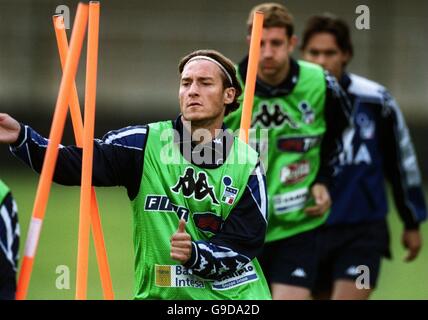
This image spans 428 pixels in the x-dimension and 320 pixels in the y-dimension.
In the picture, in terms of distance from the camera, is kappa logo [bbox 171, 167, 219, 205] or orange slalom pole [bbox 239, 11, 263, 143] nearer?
kappa logo [bbox 171, 167, 219, 205]

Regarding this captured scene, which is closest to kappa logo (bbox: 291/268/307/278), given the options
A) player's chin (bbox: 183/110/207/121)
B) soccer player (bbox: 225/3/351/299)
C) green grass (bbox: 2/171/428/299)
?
soccer player (bbox: 225/3/351/299)

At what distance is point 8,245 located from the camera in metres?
4.87

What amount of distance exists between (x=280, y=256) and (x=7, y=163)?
35.8 feet

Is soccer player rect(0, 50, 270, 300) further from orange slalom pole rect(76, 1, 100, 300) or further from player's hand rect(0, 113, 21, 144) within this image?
player's hand rect(0, 113, 21, 144)

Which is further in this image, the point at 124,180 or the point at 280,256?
the point at 280,256

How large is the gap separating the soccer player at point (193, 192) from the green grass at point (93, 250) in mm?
4354

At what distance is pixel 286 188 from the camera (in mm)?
8023

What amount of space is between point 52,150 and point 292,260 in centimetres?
338

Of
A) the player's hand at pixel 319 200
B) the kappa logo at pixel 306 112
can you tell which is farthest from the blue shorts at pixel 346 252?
the kappa logo at pixel 306 112

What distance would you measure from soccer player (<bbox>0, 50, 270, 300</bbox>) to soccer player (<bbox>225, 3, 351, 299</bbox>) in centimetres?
237

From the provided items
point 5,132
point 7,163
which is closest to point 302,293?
point 5,132

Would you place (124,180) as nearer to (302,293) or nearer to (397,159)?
(302,293)

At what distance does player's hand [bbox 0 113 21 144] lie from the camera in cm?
500

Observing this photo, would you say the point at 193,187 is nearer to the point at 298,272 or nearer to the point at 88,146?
the point at 88,146
